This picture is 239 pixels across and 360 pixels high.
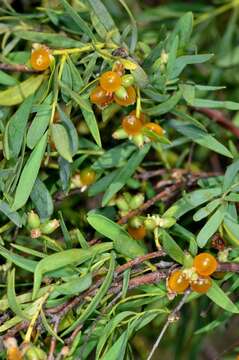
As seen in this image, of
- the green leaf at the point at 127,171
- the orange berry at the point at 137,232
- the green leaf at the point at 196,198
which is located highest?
the green leaf at the point at 127,171

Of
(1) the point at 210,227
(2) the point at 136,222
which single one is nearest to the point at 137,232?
(2) the point at 136,222

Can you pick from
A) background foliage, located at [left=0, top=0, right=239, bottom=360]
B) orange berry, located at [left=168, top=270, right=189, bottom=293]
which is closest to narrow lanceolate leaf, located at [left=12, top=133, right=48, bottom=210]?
background foliage, located at [left=0, top=0, right=239, bottom=360]

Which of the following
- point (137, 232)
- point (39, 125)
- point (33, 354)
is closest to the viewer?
point (33, 354)

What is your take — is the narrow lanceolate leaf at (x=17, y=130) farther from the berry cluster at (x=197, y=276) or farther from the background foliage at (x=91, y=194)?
the berry cluster at (x=197, y=276)

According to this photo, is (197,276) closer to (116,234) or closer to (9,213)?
(116,234)

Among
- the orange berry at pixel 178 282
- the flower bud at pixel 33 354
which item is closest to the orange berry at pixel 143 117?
the orange berry at pixel 178 282

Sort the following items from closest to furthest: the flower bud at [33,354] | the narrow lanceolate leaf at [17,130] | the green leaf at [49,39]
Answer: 1. the flower bud at [33,354]
2. the narrow lanceolate leaf at [17,130]
3. the green leaf at [49,39]
